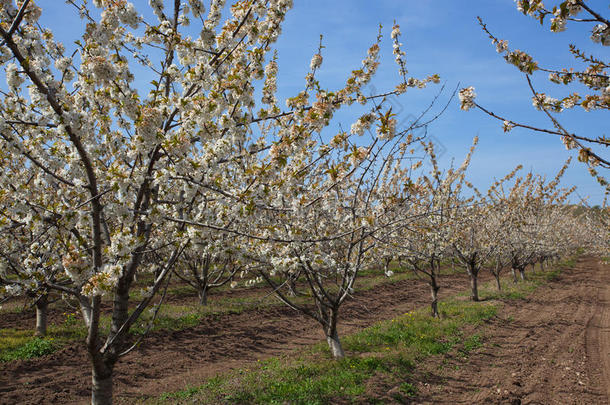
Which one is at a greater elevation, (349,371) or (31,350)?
(31,350)

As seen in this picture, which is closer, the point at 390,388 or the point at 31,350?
the point at 390,388

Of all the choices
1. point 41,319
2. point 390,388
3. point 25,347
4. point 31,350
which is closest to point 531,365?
point 390,388

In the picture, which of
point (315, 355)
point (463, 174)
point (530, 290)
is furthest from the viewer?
point (530, 290)

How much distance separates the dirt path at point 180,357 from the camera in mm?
8391

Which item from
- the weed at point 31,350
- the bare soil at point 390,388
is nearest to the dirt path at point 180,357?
the bare soil at point 390,388

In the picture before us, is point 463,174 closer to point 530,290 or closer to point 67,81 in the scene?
point 530,290

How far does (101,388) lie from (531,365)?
994 cm

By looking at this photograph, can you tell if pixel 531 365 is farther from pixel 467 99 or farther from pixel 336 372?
pixel 467 99

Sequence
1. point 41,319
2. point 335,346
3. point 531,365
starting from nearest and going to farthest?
1. point 531,365
2. point 335,346
3. point 41,319

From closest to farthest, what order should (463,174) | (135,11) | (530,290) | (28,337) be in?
Answer: (135,11) → (28,337) → (463,174) → (530,290)

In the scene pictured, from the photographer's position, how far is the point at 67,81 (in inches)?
198

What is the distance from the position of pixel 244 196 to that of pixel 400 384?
20.3ft

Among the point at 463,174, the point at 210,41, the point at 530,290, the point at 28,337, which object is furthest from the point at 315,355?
the point at 530,290

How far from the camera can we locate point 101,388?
4.72m
